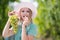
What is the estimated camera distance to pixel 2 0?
1992 mm

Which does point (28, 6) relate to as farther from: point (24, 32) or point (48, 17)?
point (48, 17)

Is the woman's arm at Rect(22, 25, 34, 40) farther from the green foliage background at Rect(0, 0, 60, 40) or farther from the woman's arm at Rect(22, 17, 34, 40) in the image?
the green foliage background at Rect(0, 0, 60, 40)

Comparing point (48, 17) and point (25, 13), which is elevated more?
point (25, 13)

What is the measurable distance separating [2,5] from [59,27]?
710mm

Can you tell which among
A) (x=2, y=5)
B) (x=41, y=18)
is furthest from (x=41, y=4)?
(x=2, y=5)

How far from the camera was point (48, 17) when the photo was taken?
211cm

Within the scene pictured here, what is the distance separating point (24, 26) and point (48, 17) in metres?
0.74

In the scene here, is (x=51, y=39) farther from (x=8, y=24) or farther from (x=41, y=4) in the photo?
(x=8, y=24)

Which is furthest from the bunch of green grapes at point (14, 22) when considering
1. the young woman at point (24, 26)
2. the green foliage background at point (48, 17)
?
the green foliage background at point (48, 17)

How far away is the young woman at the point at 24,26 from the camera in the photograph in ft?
4.61

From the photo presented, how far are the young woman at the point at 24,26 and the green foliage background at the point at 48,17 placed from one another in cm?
45

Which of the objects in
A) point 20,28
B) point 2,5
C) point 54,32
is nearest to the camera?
point 20,28

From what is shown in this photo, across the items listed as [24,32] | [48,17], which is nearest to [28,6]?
[24,32]

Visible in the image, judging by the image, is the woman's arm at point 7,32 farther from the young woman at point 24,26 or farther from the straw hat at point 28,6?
the straw hat at point 28,6
